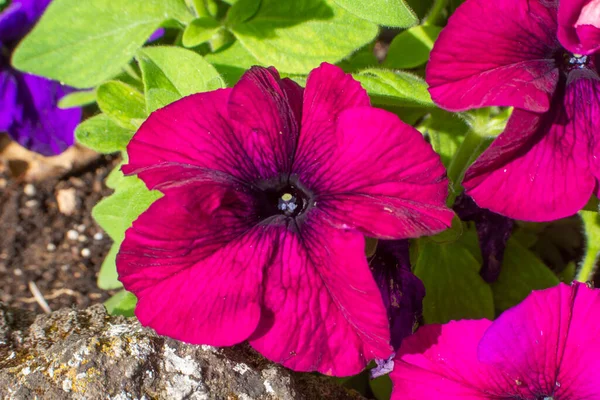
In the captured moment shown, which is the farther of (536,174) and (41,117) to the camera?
(41,117)

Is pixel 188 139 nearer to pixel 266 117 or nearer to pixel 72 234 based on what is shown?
pixel 266 117

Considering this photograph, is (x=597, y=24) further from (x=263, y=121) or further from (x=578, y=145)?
(x=263, y=121)

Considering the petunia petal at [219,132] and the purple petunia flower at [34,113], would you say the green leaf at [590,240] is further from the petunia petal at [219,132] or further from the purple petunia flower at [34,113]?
the purple petunia flower at [34,113]

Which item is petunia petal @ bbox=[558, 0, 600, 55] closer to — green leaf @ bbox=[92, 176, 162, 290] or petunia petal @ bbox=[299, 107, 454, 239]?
petunia petal @ bbox=[299, 107, 454, 239]

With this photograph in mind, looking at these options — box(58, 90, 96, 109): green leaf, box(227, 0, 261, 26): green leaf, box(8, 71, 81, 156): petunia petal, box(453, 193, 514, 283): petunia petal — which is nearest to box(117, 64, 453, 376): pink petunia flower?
box(453, 193, 514, 283): petunia petal

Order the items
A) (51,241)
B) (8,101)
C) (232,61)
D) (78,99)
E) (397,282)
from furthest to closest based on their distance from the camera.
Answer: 1. (51,241)
2. (8,101)
3. (78,99)
4. (232,61)
5. (397,282)

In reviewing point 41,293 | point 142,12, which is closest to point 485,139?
point 142,12

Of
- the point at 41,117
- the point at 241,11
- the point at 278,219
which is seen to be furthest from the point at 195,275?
the point at 41,117

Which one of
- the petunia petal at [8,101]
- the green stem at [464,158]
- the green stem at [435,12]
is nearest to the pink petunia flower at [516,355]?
the green stem at [464,158]
